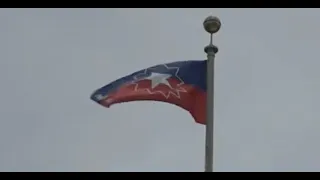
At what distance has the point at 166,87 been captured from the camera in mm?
14055

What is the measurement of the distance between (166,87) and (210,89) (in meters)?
0.93

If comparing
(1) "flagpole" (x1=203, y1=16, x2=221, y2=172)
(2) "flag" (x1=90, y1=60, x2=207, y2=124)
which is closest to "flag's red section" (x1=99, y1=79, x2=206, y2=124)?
(2) "flag" (x1=90, y1=60, x2=207, y2=124)

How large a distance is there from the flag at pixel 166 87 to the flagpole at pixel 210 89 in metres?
0.42

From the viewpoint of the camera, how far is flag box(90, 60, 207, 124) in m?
13.9

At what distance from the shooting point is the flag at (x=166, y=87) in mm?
13930

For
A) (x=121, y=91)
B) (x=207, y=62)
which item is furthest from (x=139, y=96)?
(x=207, y=62)

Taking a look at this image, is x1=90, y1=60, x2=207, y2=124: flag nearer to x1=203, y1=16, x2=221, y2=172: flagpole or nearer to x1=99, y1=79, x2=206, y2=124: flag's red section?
x1=99, y1=79, x2=206, y2=124: flag's red section

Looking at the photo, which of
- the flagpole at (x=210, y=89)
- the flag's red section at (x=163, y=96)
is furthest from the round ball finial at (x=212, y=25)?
the flag's red section at (x=163, y=96)

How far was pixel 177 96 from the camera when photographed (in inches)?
549

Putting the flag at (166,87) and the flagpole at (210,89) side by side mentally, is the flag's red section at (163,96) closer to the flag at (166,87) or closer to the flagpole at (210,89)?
the flag at (166,87)

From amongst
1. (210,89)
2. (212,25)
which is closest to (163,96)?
(210,89)

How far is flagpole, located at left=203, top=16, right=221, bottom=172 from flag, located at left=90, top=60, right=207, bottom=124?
0.42m
